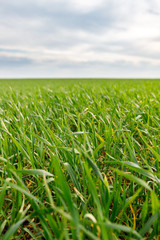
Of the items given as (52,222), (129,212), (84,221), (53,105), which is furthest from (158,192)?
(53,105)

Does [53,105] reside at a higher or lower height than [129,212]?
higher

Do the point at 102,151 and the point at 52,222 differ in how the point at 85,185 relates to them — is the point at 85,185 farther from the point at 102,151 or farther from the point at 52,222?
the point at 102,151

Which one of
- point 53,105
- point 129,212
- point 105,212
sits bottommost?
point 129,212

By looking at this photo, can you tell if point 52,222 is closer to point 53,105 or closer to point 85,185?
point 85,185

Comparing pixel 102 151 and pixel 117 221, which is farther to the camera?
pixel 102 151

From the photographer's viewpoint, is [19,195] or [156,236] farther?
[19,195]

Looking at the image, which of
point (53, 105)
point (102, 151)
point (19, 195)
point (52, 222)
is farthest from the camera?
point (53, 105)

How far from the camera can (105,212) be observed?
0.69 metres

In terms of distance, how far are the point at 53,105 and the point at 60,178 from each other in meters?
1.83

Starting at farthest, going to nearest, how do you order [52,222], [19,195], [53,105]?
1. [53,105]
2. [19,195]
3. [52,222]

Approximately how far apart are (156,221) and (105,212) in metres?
0.17

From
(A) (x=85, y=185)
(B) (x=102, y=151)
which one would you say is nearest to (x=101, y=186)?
(A) (x=85, y=185)

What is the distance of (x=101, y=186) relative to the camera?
0.80 metres

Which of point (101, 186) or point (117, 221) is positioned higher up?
point (101, 186)
